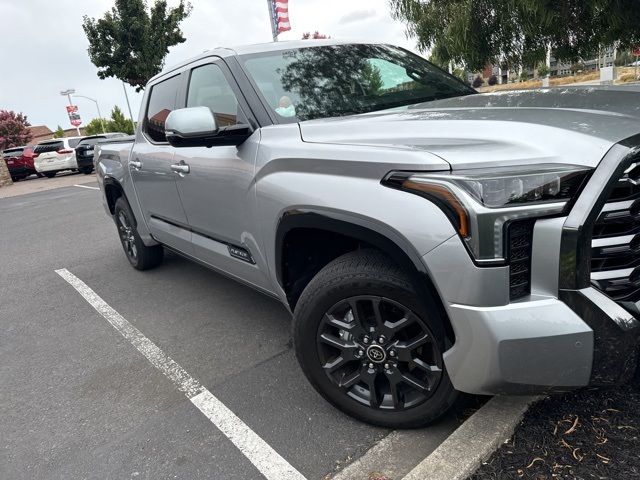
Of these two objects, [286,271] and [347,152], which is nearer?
[347,152]

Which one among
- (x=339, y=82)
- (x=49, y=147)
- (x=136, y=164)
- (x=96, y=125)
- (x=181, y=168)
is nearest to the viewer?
(x=339, y=82)

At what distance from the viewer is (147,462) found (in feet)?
7.67

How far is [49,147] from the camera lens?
20969 mm

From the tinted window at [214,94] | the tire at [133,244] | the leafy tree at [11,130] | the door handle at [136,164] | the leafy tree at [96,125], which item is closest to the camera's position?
the tinted window at [214,94]

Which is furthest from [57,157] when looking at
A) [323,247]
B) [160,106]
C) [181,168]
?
[323,247]

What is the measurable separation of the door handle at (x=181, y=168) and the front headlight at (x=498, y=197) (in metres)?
1.93

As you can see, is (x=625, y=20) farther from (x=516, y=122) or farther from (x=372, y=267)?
(x=372, y=267)

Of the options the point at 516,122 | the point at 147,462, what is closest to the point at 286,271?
the point at 147,462

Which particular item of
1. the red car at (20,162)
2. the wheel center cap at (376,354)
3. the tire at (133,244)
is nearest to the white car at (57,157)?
the red car at (20,162)

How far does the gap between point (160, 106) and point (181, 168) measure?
99cm

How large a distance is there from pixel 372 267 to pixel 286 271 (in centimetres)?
63

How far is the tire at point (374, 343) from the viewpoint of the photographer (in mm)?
2031

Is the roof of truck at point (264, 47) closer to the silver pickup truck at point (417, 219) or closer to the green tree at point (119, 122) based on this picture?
the silver pickup truck at point (417, 219)

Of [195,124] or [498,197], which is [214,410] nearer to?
[195,124]
